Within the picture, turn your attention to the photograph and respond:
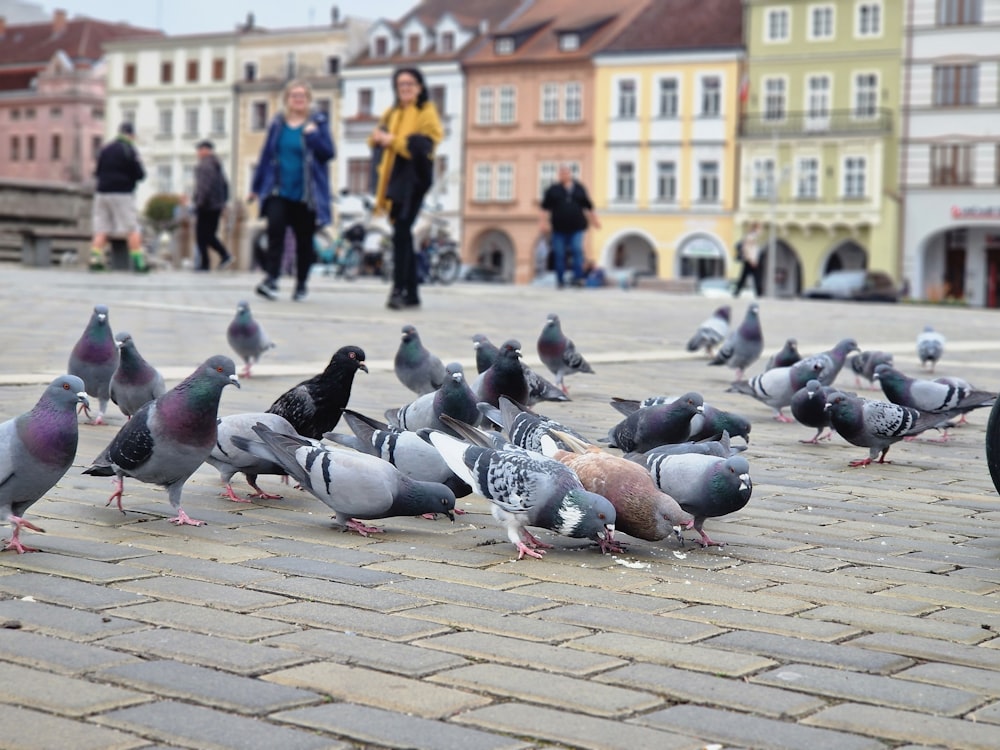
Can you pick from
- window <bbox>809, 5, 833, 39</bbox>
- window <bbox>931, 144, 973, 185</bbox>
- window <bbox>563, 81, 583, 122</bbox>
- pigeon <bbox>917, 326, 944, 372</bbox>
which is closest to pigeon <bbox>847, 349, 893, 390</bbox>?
pigeon <bbox>917, 326, 944, 372</bbox>

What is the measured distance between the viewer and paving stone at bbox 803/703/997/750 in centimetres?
279

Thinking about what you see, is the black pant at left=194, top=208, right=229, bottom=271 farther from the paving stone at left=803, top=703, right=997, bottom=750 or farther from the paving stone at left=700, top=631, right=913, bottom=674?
the paving stone at left=803, top=703, right=997, bottom=750

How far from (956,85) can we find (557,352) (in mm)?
47084

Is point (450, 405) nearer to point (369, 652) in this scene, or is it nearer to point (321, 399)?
point (321, 399)

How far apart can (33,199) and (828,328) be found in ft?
56.0

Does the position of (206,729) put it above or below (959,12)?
below

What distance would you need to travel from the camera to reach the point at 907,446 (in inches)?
297

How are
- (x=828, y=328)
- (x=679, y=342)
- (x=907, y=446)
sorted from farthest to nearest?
(x=828, y=328)
(x=679, y=342)
(x=907, y=446)

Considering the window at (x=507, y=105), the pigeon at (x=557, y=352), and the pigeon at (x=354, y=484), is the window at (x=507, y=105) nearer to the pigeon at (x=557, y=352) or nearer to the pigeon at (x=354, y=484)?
the pigeon at (x=557, y=352)

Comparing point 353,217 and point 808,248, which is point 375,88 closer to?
point 353,217

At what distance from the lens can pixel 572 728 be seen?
9.18ft

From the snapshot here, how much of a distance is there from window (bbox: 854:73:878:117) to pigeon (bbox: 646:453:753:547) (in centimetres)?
5107

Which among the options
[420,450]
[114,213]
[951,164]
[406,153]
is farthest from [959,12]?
[420,450]

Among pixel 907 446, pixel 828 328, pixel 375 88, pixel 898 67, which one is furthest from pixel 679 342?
pixel 375 88
